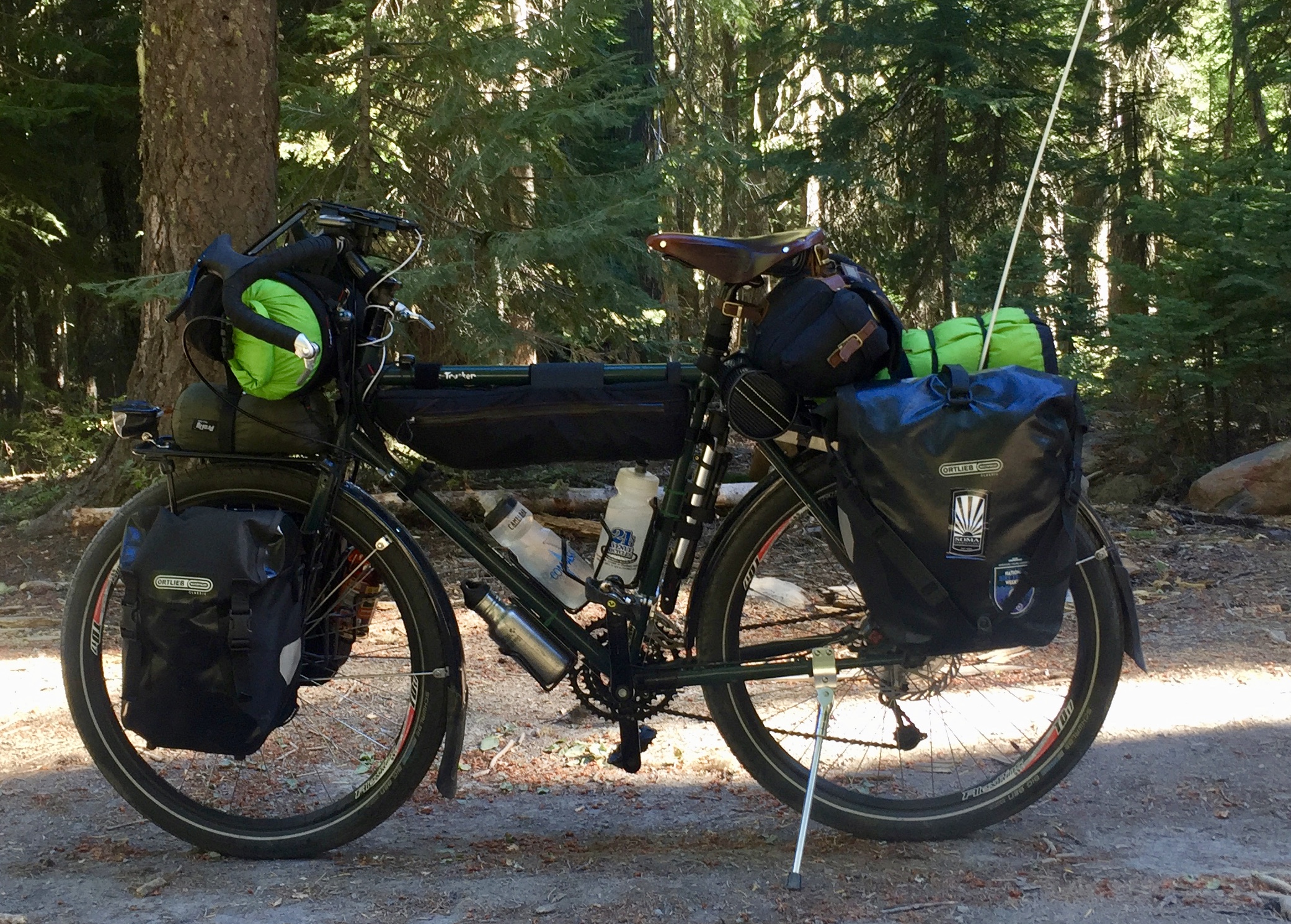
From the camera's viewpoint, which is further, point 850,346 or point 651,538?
point 651,538

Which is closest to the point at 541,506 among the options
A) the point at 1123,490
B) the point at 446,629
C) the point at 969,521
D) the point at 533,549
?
the point at 533,549

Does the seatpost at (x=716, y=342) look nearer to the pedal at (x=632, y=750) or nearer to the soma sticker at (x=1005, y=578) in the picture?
the soma sticker at (x=1005, y=578)

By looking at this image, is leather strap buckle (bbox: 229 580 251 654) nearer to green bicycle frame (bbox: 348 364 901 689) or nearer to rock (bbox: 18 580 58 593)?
green bicycle frame (bbox: 348 364 901 689)

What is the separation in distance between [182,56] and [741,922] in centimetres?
541

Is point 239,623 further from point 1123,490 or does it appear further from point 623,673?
point 1123,490

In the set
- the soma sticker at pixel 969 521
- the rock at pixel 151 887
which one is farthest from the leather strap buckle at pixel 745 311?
the rock at pixel 151 887

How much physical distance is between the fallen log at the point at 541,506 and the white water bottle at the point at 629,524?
3.26 meters

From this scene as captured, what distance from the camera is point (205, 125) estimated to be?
5.79m

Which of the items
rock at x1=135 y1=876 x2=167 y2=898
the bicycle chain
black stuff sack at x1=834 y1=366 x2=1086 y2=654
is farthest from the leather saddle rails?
rock at x1=135 y1=876 x2=167 y2=898

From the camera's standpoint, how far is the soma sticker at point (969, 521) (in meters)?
2.46

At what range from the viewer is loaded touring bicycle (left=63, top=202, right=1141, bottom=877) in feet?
8.21

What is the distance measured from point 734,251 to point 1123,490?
6.58 meters

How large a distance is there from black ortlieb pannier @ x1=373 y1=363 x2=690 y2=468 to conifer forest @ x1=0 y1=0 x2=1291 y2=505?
11.9ft

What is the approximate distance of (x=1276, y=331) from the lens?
783 cm
